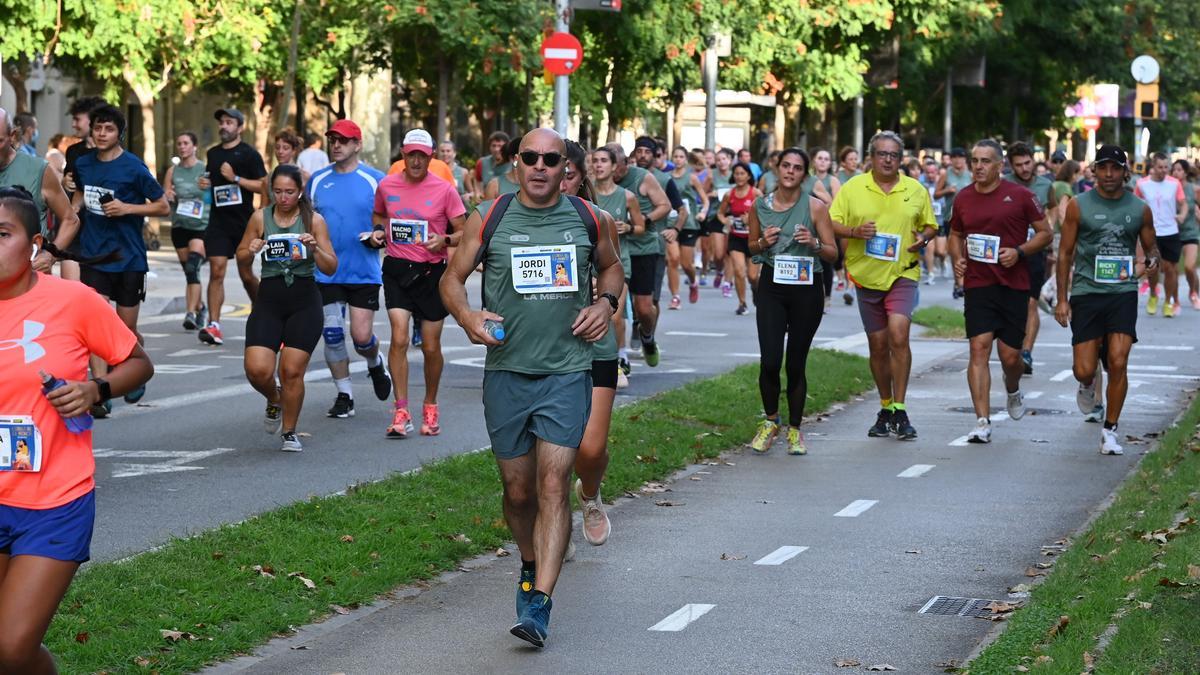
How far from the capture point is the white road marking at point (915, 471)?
11.2m

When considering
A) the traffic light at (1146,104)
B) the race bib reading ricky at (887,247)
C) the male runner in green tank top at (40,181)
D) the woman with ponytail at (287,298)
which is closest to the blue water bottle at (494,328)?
the male runner in green tank top at (40,181)

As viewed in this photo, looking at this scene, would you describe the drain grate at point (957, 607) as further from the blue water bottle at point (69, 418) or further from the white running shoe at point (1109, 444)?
the white running shoe at point (1109, 444)

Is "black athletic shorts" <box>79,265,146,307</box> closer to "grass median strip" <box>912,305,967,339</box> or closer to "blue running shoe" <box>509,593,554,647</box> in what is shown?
"blue running shoe" <box>509,593,554,647</box>

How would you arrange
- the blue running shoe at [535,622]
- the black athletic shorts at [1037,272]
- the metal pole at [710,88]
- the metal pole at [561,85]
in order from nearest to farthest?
the blue running shoe at [535,622] → the black athletic shorts at [1037,272] → the metal pole at [561,85] → the metal pole at [710,88]

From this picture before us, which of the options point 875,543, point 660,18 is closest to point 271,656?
point 875,543

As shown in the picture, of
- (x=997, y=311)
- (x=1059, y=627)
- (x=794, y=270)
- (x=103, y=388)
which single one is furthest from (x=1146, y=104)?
(x=103, y=388)

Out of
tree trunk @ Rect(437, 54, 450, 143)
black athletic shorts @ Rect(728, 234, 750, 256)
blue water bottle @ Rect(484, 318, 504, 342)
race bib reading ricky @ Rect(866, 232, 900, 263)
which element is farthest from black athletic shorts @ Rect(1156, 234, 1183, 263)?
blue water bottle @ Rect(484, 318, 504, 342)

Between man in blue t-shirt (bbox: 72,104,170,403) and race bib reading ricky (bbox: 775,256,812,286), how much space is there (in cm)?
386

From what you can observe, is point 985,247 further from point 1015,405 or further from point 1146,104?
point 1146,104

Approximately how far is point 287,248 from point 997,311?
4.28m

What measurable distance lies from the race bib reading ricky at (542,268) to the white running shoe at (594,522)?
5.65ft

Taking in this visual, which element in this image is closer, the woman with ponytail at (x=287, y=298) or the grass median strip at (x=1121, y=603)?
the grass median strip at (x=1121, y=603)

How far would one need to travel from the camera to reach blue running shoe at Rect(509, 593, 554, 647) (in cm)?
670

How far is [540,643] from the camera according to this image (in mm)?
6719
